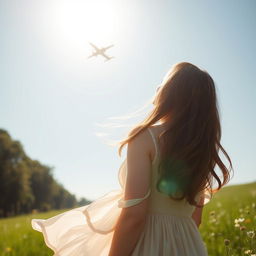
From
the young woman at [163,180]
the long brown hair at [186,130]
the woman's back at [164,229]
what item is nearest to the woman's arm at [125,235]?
the young woman at [163,180]

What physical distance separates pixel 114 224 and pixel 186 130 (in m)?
0.85

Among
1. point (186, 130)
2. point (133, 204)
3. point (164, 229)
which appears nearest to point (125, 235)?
point (133, 204)

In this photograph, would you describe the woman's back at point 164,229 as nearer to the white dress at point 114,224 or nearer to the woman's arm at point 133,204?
the white dress at point 114,224

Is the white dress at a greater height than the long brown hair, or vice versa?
the long brown hair

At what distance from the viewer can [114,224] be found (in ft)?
7.81

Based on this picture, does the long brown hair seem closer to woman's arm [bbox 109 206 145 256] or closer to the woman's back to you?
the woman's back

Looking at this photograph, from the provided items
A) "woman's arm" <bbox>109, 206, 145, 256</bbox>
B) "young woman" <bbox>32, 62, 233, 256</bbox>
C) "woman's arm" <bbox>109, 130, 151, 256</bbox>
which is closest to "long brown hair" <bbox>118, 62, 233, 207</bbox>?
"young woman" <bbox>32, 62, 233, 256</bbox>

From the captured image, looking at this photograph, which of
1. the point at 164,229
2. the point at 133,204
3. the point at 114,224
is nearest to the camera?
the point at 133,204

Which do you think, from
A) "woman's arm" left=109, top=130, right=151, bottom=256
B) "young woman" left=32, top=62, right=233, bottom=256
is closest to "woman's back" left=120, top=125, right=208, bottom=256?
"young woman" left=32, top=62, right=233, bottom=256

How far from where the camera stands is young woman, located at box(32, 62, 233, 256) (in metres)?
2.04

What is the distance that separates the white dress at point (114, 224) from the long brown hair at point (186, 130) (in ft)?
0.30

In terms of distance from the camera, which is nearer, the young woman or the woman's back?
the young woman

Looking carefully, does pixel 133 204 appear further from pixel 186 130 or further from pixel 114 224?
pixel 186 130

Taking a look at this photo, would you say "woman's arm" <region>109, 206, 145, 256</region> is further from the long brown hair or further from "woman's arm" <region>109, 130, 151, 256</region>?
the long brown hair
